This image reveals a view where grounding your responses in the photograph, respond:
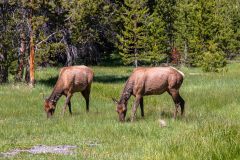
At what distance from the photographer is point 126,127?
15406 millimetres

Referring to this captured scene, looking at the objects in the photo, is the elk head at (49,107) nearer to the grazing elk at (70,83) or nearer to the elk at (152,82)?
the grazing elk at (70,83)

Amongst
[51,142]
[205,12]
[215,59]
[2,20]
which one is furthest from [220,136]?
[205,12]

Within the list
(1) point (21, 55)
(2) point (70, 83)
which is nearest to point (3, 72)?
(1) point (21, 55)

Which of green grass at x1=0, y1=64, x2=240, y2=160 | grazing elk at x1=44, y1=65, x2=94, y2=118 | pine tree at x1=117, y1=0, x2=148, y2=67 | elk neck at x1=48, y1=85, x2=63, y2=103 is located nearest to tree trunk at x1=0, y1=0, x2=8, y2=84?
green grass at x1=0, y1=64, x2=240, y2=160

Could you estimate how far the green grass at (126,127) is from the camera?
411 inches

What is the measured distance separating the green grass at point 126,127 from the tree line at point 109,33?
140 inches

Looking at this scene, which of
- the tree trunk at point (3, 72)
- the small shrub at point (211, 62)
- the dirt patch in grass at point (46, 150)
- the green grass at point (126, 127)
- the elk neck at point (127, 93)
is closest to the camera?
the green grass at point (126, 127)

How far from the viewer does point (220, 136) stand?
35.4 feet

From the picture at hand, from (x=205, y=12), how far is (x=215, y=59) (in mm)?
9264

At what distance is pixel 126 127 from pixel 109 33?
29545 mm

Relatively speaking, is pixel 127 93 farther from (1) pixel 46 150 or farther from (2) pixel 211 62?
(2) pixel 211 62

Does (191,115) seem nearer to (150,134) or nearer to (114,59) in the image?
(150,134)

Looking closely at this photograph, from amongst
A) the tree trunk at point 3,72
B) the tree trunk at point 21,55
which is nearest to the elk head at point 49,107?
the tree trunk at point 21,55

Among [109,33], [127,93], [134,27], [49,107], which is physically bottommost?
[49,107]
